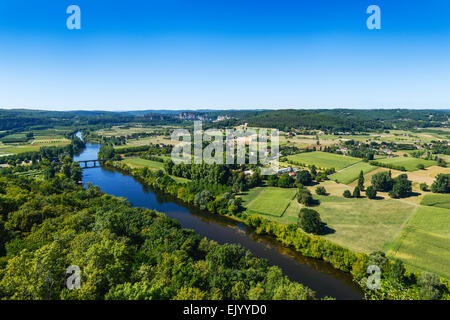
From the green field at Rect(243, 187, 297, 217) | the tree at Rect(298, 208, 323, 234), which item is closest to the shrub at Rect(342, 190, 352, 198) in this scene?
the green field at Rect(243, 187, 297, 217)

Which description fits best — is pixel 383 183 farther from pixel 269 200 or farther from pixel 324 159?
pixel 324 159

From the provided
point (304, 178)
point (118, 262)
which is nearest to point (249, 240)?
point (118, 262)

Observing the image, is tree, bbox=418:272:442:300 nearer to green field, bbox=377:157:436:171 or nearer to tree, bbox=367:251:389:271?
tree, bbox=367:251:389:271

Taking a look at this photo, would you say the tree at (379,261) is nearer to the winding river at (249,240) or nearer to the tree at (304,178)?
the winding river at (249,240)

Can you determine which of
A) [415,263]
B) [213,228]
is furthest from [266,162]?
[415,263]

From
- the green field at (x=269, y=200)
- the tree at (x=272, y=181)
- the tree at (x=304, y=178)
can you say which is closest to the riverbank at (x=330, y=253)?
the green field at (x=269, y=200)
